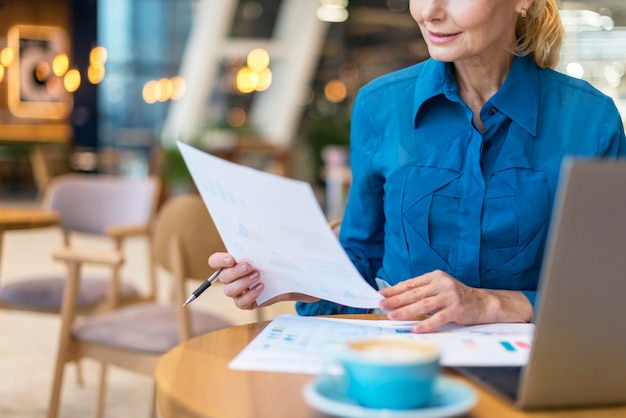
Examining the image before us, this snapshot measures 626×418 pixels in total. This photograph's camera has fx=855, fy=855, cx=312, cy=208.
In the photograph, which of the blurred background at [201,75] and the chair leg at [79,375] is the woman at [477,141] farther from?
the blurred background at [201,75]

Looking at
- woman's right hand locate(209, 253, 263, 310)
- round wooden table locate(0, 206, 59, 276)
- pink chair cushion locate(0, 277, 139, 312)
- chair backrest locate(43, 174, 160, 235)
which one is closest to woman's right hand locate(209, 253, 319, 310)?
woman's right hand locate(209, 253, 263, 310)

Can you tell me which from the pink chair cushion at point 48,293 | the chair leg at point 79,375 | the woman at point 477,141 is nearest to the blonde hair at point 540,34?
the woman at point 477,141

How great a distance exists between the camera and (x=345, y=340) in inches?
39.1

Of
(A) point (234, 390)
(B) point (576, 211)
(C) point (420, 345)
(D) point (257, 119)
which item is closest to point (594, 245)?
(B) point (576, 211)

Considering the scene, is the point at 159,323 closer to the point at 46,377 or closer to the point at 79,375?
the point at 79,375

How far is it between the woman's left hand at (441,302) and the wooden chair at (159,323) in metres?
1.30

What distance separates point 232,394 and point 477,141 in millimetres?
663

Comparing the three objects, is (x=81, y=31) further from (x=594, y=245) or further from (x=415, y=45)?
(x=594, y=245)

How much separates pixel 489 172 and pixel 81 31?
13.2 meters

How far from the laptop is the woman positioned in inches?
19.4

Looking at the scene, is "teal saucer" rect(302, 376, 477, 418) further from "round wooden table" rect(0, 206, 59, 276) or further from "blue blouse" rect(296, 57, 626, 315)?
"round wooden table" rect(0, 206, 59, 276)

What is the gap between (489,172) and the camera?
1318 mm

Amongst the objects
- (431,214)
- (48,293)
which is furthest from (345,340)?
(48,293)

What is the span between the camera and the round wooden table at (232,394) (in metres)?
0.77
